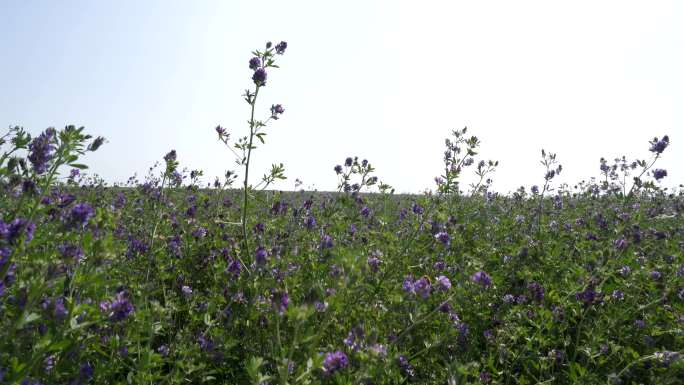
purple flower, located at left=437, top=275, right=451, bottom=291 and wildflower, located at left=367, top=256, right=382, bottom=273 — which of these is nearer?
purple flower, located at left=437, top=275, right=451, bottom=291

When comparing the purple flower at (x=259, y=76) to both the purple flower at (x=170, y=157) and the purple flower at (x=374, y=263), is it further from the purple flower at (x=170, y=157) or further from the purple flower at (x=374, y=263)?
the purple flower at (x=374, y=263)

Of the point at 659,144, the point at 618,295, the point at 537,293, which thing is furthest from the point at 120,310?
the point at 659,144

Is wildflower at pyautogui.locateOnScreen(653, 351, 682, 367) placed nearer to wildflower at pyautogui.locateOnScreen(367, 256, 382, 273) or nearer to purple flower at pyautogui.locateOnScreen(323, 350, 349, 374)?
wildflower at pyautogui.locateOnScreen(367, 256, 382, 273)

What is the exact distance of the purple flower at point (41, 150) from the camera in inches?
100

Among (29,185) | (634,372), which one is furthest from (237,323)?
(634,372)

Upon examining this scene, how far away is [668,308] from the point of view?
451 cm

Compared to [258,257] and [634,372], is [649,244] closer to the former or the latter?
[634,372]

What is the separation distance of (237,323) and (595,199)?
10756mm

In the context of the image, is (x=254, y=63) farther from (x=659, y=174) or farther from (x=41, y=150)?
(x=659, y=174)

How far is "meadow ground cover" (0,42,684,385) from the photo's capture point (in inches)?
90.7

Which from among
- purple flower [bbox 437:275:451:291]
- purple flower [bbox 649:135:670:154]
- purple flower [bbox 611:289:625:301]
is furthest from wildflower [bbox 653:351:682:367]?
purple flower [bbox 649:135:670:154]

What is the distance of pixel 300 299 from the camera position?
12.8 feet

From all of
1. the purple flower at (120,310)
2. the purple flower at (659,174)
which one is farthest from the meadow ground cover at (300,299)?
the purple flower at (659,174)

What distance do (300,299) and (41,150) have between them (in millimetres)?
2304
